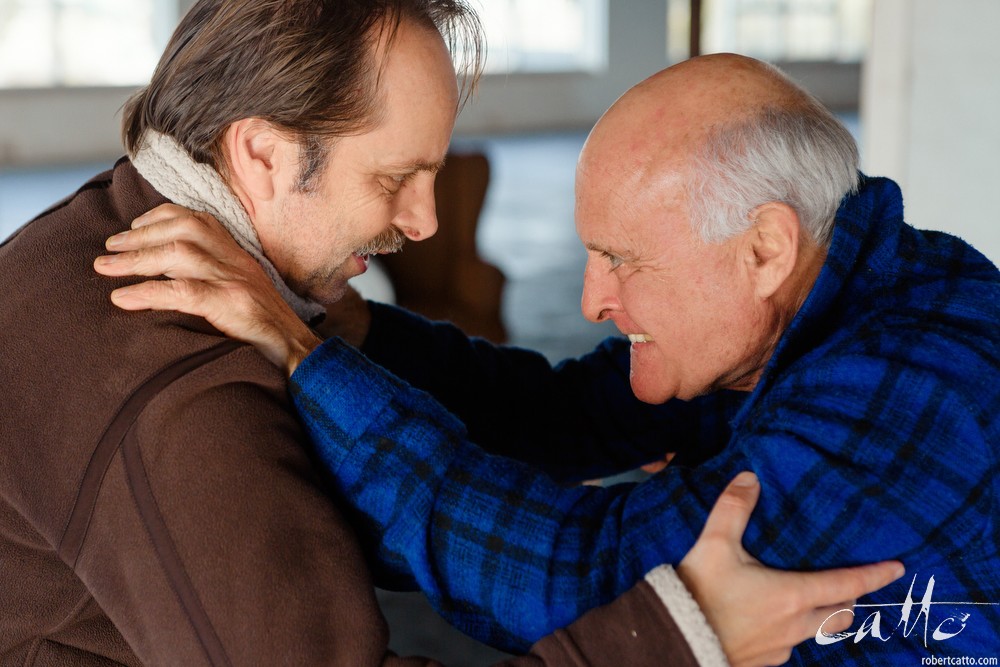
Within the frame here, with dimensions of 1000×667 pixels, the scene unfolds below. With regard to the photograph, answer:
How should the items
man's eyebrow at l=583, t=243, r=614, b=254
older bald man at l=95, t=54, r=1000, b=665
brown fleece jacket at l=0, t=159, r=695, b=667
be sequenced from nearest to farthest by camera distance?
brown fleece jacket at l=0, t=159, r=695, b=667 < older bald man at l=95, t=54, r=1000, b=665 < man's eyebrow at l=583, t=243, r=614, b=254

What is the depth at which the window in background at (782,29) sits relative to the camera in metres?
18.9

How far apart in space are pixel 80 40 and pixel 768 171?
44.2ft

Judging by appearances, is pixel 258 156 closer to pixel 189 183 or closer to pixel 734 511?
pixel 189 183

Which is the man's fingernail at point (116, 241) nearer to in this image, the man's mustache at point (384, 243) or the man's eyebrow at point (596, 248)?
the man's mustache at point (384, 243)

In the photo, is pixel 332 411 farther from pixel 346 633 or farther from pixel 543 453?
pixel 543 453

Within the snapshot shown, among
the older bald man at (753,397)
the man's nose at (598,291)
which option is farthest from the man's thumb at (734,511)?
the man's nose at (598,291)

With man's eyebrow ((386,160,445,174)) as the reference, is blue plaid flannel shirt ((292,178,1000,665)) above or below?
below

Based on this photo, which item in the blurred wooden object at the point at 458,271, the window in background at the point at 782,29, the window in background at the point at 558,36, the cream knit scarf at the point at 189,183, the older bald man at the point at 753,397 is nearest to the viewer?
the older bald man at the point at 753,397

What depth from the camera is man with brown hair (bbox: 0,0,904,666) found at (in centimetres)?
121

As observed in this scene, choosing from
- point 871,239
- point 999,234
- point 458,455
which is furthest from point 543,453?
point 999,234

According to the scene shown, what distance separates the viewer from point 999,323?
4.71ft

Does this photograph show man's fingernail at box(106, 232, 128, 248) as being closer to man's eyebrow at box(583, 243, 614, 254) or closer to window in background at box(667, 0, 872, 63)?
man's eyebrow at box(583, 243, 614, 254)

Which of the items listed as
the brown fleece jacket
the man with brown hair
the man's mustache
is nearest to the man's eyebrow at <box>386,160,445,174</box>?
the man with brown hair

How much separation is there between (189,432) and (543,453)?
3.17 feet
